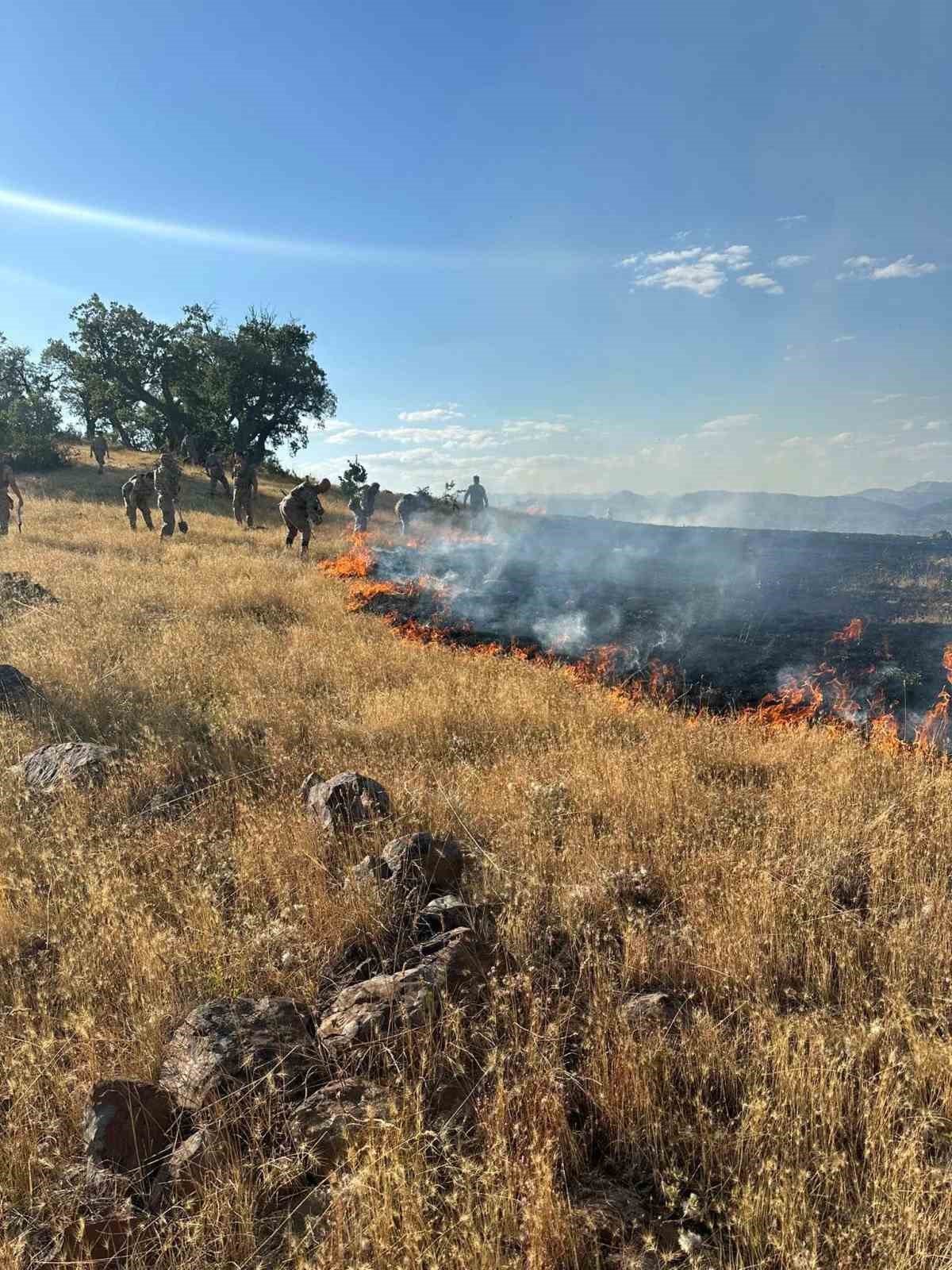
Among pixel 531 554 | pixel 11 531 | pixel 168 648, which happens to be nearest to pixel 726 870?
pixel 168 648

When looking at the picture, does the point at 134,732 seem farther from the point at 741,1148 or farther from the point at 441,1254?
the point at 741,1148

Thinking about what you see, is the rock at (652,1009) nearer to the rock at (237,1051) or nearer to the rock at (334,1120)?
the rock at (334,1120)

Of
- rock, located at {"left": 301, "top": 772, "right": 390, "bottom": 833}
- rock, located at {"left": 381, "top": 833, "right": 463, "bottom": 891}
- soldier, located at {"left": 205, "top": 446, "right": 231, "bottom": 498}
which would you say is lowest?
rock, located at {"left": 381, "top": 833, "right": 463, "bottom": 891}

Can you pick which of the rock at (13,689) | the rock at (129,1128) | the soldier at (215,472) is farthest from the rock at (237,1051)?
the soldier at (215,472)

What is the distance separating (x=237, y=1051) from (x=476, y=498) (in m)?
26.2

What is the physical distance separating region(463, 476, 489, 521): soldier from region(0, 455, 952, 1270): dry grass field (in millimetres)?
22075

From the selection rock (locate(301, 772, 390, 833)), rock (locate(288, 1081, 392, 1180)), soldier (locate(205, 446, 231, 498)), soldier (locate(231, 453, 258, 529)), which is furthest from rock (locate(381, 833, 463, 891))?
soldier (locate(205, 446, 231, 498))

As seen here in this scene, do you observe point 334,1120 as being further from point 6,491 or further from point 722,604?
point 6,491

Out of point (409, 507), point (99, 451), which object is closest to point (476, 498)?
point (409, 507)

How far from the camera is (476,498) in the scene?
27.5m

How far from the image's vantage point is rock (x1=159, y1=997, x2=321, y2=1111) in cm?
227

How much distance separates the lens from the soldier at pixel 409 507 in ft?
82.6

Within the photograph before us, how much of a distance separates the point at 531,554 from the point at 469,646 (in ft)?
33.3

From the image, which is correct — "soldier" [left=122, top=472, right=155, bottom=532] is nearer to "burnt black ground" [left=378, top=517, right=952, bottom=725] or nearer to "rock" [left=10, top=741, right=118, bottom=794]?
"burnt black ground" [left=378, top=517, right=952, bottom=725]
